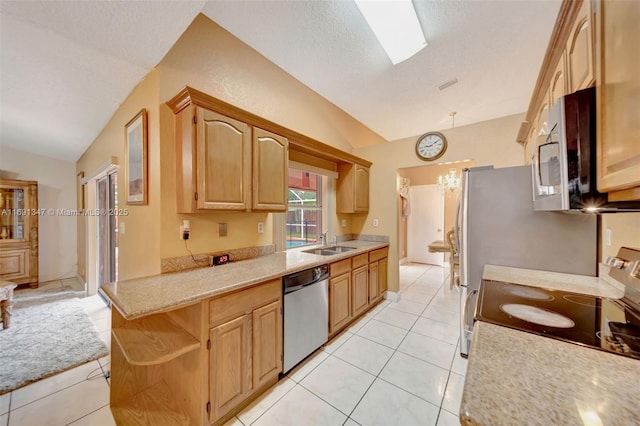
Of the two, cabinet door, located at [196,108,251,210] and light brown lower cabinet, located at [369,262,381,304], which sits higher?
cabinet door, located at [196,108,251,210]

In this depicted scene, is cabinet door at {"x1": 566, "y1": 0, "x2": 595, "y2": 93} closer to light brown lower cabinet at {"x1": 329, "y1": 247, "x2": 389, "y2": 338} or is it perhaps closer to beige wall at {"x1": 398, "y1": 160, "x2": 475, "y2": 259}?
light brown lower cabinet at {"x1": 329, "y1": 247, "x2": 389, "y2": 338}

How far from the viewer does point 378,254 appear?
3244 mm

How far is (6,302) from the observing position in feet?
8.52

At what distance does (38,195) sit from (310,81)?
522 cm

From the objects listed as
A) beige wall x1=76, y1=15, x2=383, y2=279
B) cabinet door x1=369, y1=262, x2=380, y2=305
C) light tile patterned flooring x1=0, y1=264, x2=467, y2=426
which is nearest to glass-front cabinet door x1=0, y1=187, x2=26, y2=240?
beige wall x1=76, y1=15, x2=383, y2=279

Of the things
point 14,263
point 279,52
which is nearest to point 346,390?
point 279,52

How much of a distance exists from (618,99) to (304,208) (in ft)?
9.18

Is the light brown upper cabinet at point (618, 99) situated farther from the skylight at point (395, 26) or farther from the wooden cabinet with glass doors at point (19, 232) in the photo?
the wooden cabinet with glass doors at point (19, 232)

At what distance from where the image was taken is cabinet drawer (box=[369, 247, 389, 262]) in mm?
3074

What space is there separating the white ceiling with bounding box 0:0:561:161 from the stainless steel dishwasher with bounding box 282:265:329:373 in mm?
2017

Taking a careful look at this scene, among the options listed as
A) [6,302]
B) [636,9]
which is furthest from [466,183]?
[6,302]

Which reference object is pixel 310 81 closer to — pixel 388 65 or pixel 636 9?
pixel 388 65

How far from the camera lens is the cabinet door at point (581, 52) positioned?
3.23 feet

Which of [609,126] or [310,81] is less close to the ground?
[310,81]
